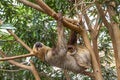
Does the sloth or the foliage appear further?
the foliage

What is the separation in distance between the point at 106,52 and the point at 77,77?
368mm

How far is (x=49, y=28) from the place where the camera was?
239cm

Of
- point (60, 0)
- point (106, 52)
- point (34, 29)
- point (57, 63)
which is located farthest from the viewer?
point (106, 52)

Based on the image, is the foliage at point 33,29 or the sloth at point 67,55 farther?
the foliage at point 33,29

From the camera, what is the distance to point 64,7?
217 cm

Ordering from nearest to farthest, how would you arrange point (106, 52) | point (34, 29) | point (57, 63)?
point (57, 63) < point (34, 29) < point (106, 52)

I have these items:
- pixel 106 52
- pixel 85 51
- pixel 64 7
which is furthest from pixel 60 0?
pixel 106 52

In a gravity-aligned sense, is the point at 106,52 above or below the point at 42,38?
below

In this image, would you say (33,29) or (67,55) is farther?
(33,29)

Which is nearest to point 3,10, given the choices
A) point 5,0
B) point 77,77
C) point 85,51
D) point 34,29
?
point 5,0

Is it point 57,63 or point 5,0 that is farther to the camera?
point 5,0

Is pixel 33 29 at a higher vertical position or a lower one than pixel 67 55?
higher

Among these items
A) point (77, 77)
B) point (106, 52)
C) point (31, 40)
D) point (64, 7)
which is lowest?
point (77, 77)

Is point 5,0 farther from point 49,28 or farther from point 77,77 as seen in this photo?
point 77,77
